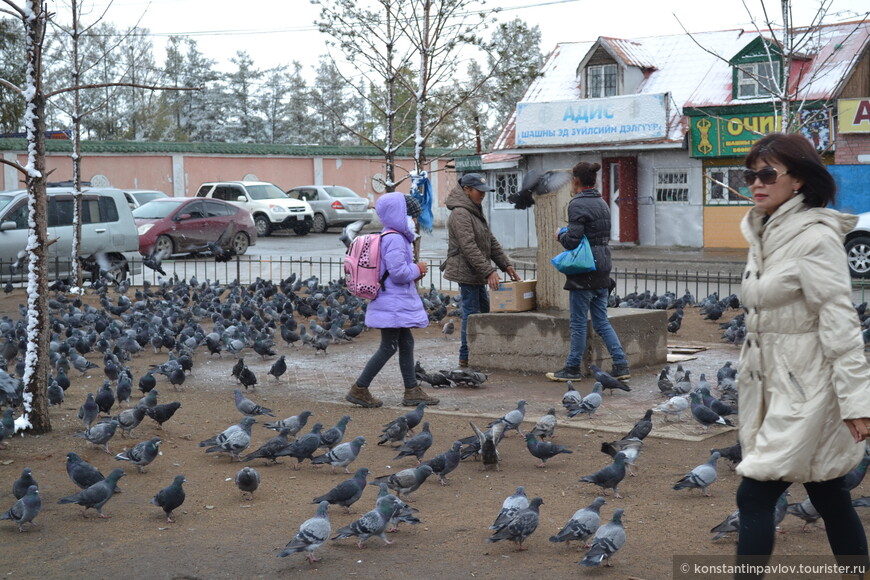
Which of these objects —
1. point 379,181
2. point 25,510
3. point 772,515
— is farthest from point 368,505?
point 379,181

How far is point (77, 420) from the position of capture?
8.25 metres

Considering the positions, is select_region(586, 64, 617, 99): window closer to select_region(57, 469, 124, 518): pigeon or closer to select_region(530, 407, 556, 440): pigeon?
select_region(530, 407, 556, 440): pigeon

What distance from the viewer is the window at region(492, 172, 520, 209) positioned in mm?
30766

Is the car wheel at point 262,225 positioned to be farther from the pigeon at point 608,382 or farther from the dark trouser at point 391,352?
the pigeon at point 608,382

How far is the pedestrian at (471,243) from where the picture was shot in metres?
9.25

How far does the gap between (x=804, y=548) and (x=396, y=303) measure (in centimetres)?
405

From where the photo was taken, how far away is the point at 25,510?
5.46 m

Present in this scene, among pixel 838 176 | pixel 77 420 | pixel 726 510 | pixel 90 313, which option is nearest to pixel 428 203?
pixel 90 313

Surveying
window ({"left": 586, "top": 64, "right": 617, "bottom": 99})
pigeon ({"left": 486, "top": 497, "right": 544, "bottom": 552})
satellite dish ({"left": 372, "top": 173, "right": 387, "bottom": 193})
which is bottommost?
pigeon ({"left": 486, "top": 497, "right": 544, "bottom": 552})

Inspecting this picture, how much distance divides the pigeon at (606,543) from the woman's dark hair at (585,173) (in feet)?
14.9

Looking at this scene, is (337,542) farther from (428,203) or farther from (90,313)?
(90,313)

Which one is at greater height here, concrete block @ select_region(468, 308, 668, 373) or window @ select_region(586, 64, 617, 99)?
window @ select_region(586, 64, 617, 99)

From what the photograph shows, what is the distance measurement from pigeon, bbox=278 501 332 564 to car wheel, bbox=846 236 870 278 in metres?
15.0

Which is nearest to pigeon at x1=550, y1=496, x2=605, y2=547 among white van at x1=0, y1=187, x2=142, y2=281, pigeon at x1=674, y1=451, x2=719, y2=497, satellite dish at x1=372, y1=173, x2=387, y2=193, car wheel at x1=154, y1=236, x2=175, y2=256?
pigeon at x1=674, y1=451, x2=719, y2=497
